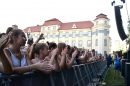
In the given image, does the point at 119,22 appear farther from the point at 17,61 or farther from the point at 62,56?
the point at 17,61

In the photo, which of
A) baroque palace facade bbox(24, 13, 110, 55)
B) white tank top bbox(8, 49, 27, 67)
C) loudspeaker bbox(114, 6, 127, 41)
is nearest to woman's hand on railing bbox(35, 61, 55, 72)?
white tank top bbox(8, 49, 27, 67)

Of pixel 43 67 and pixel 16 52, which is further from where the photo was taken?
pixel 16 52

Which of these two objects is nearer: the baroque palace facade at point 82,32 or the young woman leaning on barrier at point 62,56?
A: the young woman leaning on barrier at point 62,56

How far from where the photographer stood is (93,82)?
7281mm

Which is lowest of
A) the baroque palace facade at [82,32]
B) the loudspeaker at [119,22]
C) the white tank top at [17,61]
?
the white tank top at [17,61]

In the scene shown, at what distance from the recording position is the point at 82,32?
3031 inches

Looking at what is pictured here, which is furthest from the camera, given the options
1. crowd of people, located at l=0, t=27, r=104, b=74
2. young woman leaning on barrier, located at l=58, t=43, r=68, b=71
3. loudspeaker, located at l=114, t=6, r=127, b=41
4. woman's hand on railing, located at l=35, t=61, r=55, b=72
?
loudspeaker, located at l=114, t=6, r=127, b=41

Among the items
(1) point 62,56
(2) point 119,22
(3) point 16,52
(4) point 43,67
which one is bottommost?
(4) point 43,67

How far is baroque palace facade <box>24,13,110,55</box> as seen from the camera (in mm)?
70438

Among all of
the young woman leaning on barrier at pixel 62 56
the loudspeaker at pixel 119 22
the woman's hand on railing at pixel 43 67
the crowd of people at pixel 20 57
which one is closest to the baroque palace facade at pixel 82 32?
the loudspeaker at pixel 119 22

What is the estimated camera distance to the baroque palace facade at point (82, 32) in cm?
7044

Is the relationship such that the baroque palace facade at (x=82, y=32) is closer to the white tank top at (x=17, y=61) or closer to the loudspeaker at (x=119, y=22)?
the loudspeaker at (x=119, y=22)

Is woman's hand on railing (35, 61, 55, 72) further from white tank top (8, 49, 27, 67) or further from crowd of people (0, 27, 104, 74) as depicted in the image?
white tank top (8, 49, 27, 67)

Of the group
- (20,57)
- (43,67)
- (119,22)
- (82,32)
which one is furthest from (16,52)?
(82,32)
